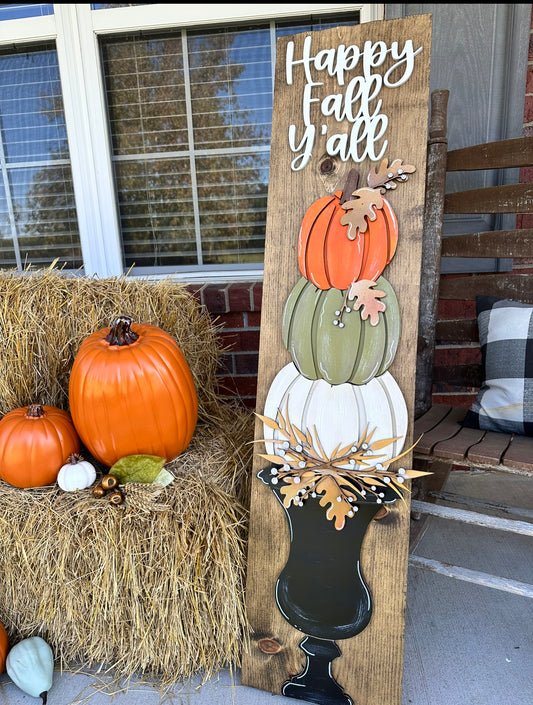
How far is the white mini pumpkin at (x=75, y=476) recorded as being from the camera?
4.35 ft

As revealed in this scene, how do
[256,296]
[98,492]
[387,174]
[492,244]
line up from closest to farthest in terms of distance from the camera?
[387,174]
[98,492]
[492,244]
[256,296]

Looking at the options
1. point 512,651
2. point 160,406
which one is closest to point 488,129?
point 160,406

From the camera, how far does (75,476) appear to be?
133 centimetres

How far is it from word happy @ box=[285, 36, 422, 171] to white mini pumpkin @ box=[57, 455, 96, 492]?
0.96 metres

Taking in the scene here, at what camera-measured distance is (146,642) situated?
4.14 feet

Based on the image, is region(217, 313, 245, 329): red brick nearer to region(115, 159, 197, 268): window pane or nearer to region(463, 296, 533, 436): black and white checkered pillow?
region(115, 159, 197, 268): window pane

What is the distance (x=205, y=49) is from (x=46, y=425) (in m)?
1.63

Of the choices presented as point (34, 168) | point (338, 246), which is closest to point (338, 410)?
point (338, 246)

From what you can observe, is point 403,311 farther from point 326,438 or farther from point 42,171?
point 42,171

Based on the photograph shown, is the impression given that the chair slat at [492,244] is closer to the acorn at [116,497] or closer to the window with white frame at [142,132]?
the window with white frame at [142,132]

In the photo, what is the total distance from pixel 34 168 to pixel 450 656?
2428mm

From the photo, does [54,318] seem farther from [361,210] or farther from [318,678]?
[318,678]

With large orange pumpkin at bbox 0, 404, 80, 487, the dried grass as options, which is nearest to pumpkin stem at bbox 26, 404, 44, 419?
large orange pumpkin at bbox 0, 404, 80, 487

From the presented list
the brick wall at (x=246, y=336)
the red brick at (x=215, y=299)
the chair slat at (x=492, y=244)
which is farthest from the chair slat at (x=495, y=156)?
the red brick at (x=215, y=299)
